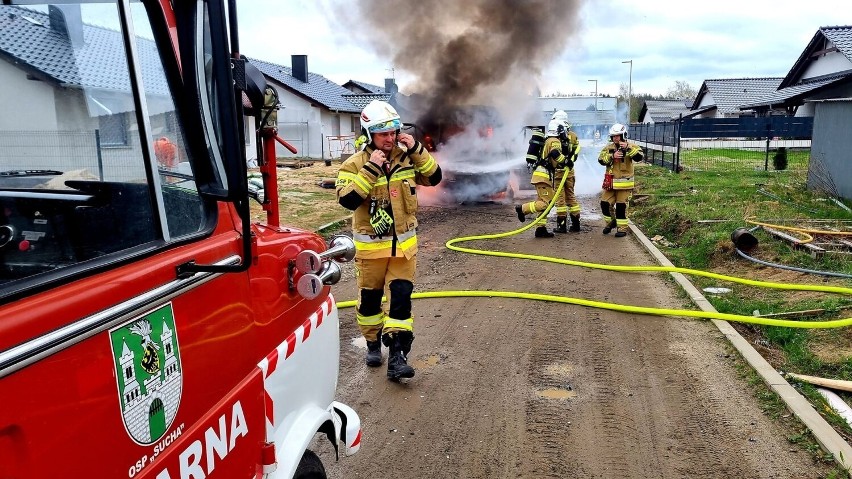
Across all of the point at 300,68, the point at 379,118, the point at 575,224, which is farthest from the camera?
the point at 300,68

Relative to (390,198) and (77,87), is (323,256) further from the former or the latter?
(390,198)

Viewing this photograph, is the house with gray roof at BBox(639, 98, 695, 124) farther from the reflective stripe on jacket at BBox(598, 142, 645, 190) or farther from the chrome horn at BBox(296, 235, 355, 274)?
the chrome horn at BBox(296, 235, 355, 274)

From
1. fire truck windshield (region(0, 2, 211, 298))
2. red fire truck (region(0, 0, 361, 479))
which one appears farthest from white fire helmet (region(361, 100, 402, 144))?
fire truck windshield (region(0, 2, 211, 298))

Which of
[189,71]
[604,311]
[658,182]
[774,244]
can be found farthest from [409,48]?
[189,71]

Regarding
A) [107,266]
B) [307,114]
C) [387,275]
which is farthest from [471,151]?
[307,114]

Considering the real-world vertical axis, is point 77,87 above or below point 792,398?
above

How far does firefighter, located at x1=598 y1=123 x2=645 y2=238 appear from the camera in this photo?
10727 millimetres

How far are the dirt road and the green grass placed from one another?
1.79 feet

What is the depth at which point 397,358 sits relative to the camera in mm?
4812

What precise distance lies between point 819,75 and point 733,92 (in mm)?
13060

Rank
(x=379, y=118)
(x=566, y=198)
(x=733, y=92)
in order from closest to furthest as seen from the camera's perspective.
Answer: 1. (x=379, y=118)
2. (x=566, y=198)
3. (x=733, y=92)

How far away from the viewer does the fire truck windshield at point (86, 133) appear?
1438 mm

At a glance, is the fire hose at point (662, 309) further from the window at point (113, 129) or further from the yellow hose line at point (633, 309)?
the window at point (113, 129)

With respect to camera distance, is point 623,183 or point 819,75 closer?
point 623,183
